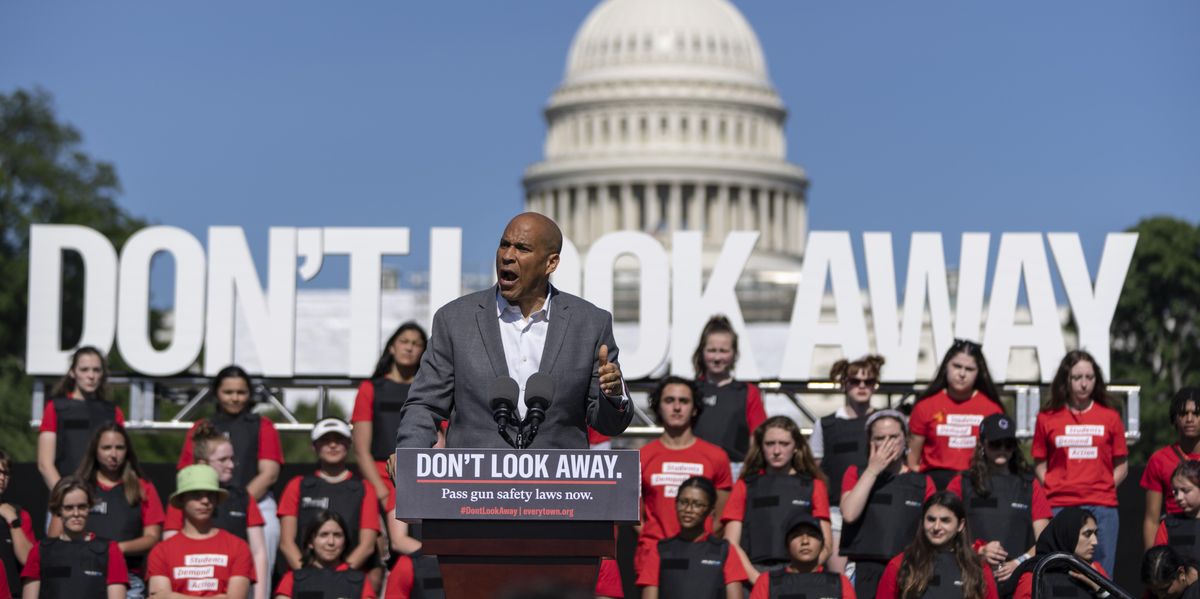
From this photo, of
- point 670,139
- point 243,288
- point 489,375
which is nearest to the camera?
point 489,375

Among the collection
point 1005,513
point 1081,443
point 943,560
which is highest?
point 1081,443

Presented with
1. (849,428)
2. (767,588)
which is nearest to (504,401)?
(767,588)

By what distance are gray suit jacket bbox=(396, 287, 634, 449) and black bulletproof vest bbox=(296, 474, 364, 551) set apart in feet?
16.2

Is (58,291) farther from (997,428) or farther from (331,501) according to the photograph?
(997,428)

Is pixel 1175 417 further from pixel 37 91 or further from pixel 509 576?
pixel 37 91

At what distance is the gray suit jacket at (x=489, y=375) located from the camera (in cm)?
716

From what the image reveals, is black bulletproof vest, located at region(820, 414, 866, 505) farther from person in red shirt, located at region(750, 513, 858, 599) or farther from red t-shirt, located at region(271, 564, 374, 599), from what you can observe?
red t-shirt, located at region(271, 564, 374, 599)

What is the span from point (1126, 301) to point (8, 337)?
29167mm

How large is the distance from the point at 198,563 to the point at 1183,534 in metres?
5.08

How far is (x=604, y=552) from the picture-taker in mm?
6609

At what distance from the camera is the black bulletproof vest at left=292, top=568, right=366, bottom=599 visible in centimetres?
1148

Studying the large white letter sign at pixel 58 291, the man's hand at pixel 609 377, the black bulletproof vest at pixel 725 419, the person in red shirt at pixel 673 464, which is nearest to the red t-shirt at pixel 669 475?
the person in red shirt at pixel 673 464

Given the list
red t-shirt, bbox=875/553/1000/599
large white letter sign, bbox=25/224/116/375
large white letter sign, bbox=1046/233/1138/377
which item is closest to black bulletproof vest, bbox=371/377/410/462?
red t-shirt, bbox=875/553/1000/599

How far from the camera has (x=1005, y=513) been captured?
37.9 ft
